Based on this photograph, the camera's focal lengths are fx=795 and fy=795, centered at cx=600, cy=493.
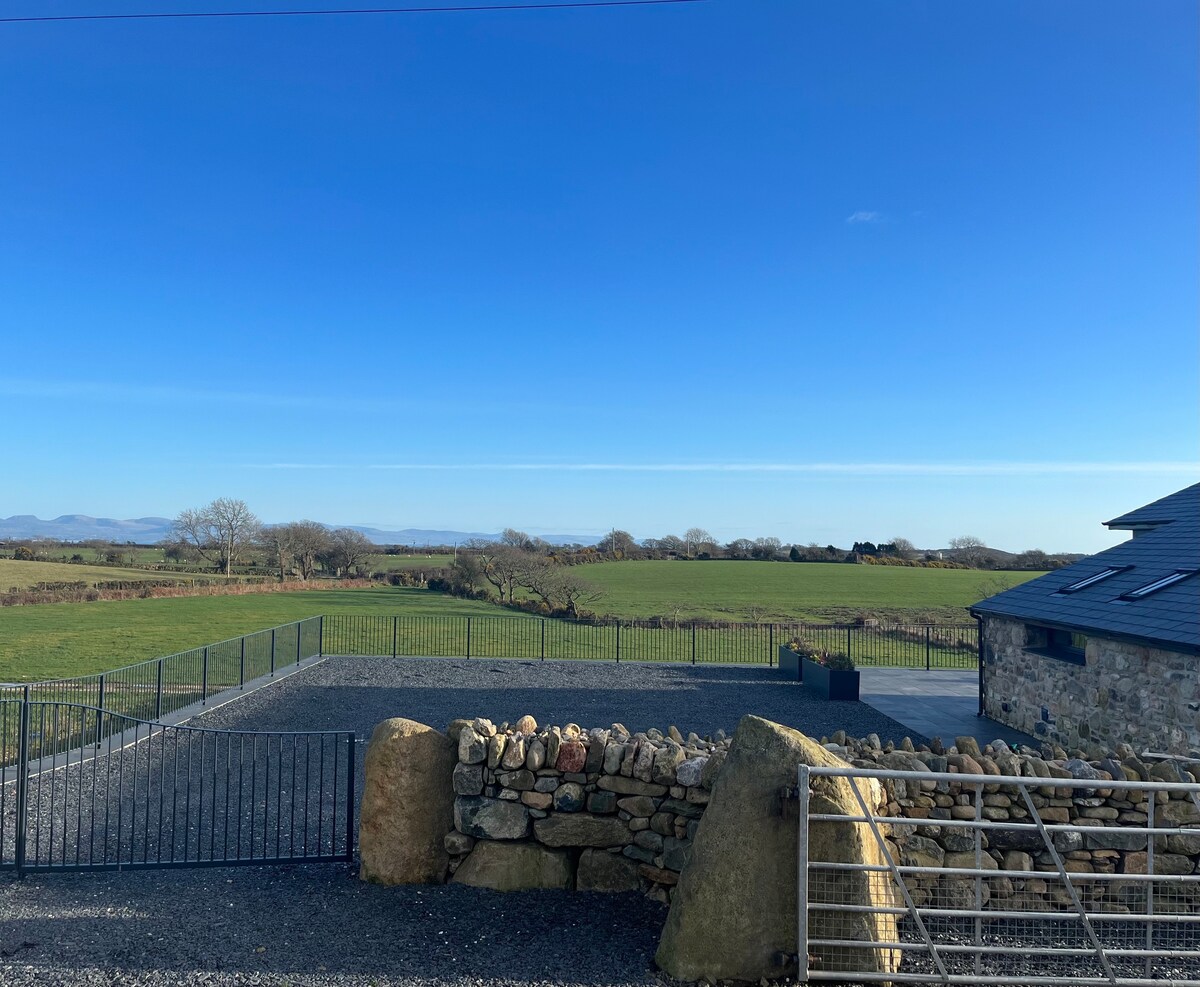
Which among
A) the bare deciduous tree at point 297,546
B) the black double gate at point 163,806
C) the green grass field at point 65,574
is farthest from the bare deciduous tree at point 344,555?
the black double gate at point 163,806

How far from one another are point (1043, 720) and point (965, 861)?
36.3 ft

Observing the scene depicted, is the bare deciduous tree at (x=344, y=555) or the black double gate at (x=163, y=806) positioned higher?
the bare deciduous tree at (x=344, y=555)

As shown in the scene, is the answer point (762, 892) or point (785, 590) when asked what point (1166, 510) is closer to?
point (762, 892)

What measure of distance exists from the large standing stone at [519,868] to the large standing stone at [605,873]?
128 millimetres

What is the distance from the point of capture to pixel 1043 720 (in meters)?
15.5

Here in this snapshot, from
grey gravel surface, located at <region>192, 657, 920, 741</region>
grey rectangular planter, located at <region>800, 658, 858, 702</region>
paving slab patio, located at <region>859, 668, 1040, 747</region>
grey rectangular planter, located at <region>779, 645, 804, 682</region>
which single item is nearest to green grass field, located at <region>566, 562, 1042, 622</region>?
grey rectangular planter, located at <region>779, 645, 804, 682</region>

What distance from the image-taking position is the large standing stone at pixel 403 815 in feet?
22.1

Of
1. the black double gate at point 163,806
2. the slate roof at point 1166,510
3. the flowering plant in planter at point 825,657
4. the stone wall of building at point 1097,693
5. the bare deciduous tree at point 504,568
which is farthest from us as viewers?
the bare deciduous tree at point 504,568

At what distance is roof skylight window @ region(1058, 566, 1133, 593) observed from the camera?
16406 millimetres

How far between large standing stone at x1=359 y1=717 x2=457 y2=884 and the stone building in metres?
10.8

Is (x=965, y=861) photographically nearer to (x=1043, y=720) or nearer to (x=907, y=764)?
(x=907, y=764)

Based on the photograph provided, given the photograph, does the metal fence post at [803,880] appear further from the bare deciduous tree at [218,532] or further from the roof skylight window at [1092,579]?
the bare deciduous tree at [218,532]

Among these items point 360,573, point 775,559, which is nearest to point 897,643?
point 360,573

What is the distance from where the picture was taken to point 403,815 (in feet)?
22.1
